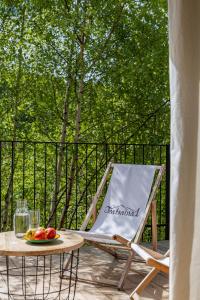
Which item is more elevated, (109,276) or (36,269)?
(36,269)

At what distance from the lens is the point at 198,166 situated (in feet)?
5.73

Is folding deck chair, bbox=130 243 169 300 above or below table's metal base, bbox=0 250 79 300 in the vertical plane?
above

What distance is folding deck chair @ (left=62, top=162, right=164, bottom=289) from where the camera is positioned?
3.66 m

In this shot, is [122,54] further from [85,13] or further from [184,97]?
[184,97]

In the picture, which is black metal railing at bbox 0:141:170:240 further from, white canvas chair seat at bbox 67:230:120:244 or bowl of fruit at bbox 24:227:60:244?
bowl of fruit at bbox 24:227:60:244

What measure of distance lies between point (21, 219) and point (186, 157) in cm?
132

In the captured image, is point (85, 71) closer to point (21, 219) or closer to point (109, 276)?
point (109, 276)

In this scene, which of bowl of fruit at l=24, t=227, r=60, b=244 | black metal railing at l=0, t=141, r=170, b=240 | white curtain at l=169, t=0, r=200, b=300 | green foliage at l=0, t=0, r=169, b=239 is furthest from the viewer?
black metal railing at l=0, t=141, r=170, b=240

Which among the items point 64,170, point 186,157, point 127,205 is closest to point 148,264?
point 186,157

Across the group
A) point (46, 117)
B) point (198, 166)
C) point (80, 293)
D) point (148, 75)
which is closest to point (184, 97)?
point (198, 166)

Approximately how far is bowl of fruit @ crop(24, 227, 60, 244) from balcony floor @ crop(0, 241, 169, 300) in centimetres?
65

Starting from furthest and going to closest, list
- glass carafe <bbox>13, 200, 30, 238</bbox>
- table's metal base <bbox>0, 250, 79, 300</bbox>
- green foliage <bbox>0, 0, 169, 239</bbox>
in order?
green foliage <bbox>0, 0, 169, 239</bbox>
table's metal base <bbox>0, 250, 79, 300</bbox>
glass carafe <bbox>13, 200, 30, 238</bbox>

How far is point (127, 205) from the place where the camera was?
3.89 metres

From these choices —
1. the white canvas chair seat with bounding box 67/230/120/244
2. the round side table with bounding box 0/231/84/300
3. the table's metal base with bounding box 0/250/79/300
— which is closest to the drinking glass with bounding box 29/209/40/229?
the round side table with bounding box 0/231/84/300
